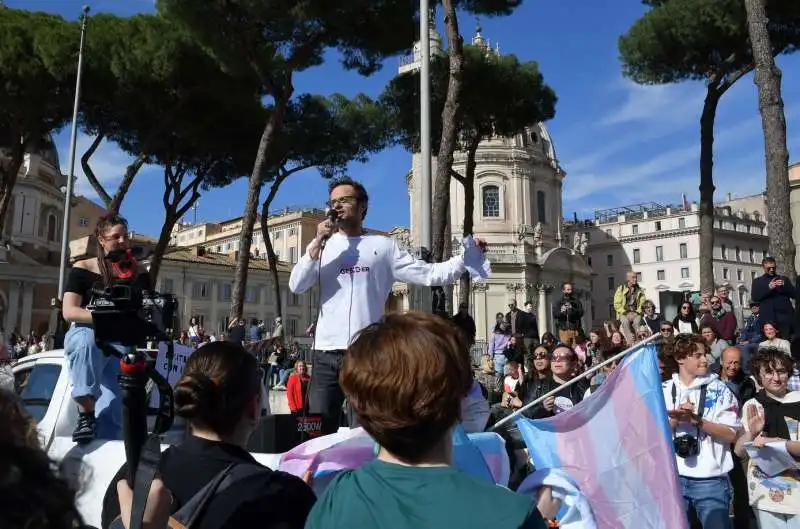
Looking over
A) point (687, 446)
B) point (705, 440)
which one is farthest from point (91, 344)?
point (705, 440)

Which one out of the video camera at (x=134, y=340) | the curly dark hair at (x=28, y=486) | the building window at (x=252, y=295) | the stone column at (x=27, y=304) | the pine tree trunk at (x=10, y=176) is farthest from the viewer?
the building window at (x=252, y=295)

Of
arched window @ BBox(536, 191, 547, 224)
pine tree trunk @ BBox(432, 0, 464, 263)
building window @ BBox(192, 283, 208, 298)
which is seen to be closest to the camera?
pine tree trunk @ BBox(432, 0, 464, 263)

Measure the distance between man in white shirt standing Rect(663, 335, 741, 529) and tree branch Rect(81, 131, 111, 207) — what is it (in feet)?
56.6

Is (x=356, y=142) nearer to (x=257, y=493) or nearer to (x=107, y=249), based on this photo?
(x=107, y=249)

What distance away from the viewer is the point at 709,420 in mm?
4258

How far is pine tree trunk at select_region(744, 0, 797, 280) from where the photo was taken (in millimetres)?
10398

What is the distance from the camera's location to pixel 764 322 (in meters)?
8.85

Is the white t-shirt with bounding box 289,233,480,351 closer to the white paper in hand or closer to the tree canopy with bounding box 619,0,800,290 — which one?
the white paper in hand

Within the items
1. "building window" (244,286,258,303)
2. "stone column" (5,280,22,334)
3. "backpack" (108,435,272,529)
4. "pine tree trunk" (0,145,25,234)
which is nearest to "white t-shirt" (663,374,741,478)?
"backpack" (108,435,272,529)

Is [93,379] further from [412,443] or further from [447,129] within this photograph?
[447,129]

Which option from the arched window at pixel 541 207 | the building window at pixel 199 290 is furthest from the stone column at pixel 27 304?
the arched window at pixel 541 207

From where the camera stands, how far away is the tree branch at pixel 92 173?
61.3ft

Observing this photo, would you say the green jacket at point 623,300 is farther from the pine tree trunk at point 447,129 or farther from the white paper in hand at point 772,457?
the white paper in hand at point 772,457

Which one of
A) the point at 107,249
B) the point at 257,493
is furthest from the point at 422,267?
the point at 257,493
